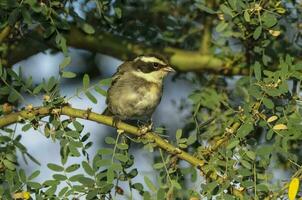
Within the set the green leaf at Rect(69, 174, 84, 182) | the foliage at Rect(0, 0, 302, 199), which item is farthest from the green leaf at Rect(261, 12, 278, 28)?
the green leaf at Rect(69, 174, 84, 182)

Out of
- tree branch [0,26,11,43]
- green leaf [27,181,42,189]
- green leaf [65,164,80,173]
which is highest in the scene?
tree branch [0,26,11,43]

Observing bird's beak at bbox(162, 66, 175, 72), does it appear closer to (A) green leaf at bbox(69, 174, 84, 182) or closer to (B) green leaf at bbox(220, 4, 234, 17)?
(B) green leaf at bbox(220, 4, 234, 17)

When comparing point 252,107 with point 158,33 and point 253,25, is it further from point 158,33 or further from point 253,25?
point 158,33

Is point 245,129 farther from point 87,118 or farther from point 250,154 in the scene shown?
point 87,118

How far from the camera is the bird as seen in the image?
5.45 metres

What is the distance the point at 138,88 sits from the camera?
5523 millimetres

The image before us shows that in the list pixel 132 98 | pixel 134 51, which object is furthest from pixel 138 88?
pixel 134 51

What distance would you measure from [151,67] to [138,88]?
18cm

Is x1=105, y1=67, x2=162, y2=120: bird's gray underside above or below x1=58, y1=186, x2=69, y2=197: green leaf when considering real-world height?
below

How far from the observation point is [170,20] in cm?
565

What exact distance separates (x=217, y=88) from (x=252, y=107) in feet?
6.12

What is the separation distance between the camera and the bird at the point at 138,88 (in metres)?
5.45

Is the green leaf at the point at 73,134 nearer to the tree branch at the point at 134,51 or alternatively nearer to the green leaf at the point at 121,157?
the green leaf at the point at 121,157

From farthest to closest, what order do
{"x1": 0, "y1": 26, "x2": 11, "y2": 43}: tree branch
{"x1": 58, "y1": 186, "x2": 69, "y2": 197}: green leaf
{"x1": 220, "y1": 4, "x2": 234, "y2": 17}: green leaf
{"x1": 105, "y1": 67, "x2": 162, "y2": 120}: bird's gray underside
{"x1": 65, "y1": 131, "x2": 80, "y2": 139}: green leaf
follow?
{"x1": 105, "y1": 67, "x2": 162, "y2": 120}: bird's gray underside < {"x1": 0, "y1": 26, "x2": 11, "y2": 43}: tree branch < {"x1": 220, "y1": 4, "x2": 234, "y2": 17}: green leaf < {"x1": 65, "y1": 131, "x2": 80, "y2": 139}: green leaf < {"x1": 58, "y1": 186, "x2": 69, "y2": 197}: green leaf
